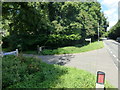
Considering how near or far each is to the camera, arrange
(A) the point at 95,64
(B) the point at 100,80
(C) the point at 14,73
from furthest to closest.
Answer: (A) the point at 95,64
(C) the point at 14,73
(B) the point at 100,80

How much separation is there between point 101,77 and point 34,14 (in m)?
7.14

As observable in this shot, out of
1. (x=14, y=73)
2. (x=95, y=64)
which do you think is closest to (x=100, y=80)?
(x=14, y=73)

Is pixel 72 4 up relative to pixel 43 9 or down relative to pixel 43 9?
up

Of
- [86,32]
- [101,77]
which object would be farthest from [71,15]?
[101,77]

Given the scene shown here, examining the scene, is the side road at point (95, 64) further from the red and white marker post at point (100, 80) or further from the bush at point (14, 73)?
the bush at point (14, 73)

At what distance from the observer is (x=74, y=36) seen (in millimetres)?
15602

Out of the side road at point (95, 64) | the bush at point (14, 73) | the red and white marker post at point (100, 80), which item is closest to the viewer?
the red and white marker post at point (100, 80)

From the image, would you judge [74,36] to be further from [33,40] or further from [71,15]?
[33,40]

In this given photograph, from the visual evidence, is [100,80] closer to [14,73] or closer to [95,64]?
[14,73]

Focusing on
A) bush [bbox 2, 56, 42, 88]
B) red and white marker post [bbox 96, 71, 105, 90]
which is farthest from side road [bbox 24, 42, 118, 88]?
bush [bbox 2, 56, 42, 88]

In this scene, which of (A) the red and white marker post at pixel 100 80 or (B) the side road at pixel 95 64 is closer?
(A) the red and white marker post at pixel 100 80

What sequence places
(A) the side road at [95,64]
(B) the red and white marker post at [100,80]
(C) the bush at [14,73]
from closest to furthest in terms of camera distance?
(B) the red and white marker post at [100,80], (C) the bush at [14,73], (A) the side road at [95,64]

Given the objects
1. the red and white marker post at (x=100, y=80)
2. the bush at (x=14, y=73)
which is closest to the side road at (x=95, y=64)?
the red and white marker post at (x=100, y=80)

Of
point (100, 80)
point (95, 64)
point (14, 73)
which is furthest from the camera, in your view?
point (95, 64)
